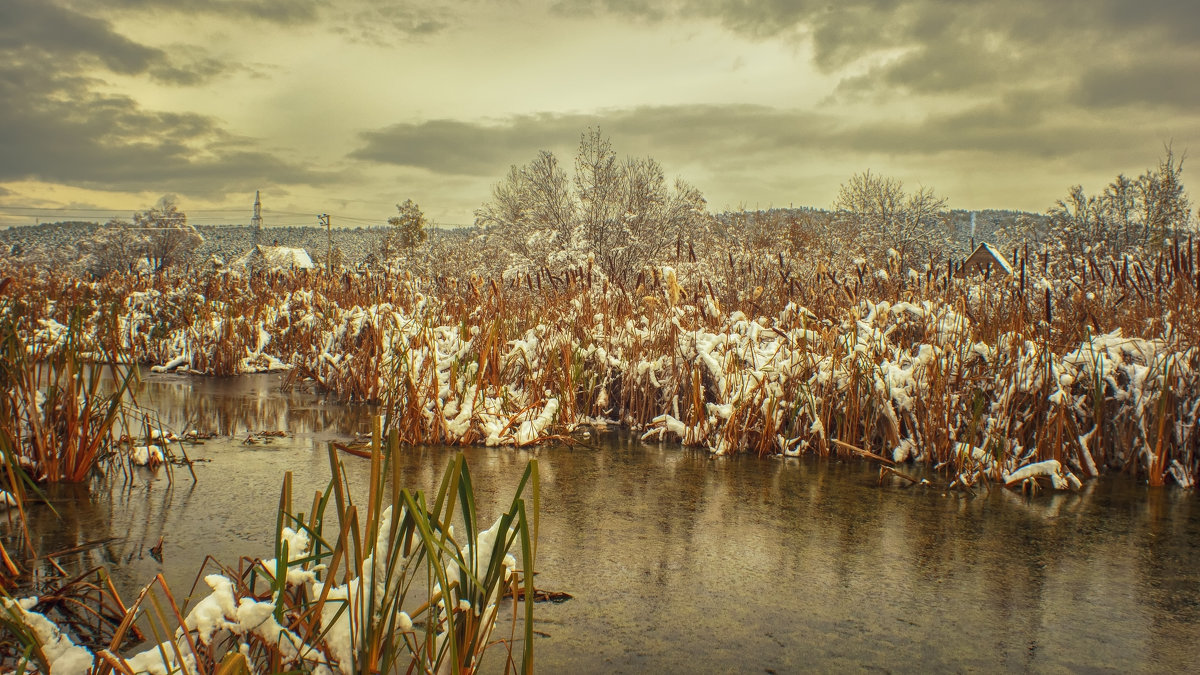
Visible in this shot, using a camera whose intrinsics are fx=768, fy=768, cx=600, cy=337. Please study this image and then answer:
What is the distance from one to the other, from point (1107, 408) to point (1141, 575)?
8.47 ft

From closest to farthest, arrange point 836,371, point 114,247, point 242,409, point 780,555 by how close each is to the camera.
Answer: point 780,555 < point 836,371 < point 242,409 < point 114,247

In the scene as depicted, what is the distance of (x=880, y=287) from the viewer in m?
8.25

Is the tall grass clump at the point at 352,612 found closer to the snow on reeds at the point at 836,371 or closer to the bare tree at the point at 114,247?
the snow on reeds at the point at 836,371

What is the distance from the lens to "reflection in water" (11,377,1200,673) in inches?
104

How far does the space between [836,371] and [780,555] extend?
9.41 ft

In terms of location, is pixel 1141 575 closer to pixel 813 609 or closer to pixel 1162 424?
pixel 813 609

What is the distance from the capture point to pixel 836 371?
620cm

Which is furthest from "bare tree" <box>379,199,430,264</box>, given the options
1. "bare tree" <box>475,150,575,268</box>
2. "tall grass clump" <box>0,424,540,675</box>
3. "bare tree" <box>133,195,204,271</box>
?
"tall grass clump" <box>0,424,540,675</box>

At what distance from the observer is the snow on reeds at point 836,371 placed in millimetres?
5414

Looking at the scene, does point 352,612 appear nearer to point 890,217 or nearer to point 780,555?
point 780,555

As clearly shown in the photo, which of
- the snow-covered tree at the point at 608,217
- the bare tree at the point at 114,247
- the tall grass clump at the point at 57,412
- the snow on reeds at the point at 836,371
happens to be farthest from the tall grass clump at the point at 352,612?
the bare tree at the point at 114,247

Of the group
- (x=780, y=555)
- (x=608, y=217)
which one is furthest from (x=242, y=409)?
(x=608, y=217)

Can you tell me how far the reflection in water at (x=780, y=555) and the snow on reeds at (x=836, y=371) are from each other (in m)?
0.40

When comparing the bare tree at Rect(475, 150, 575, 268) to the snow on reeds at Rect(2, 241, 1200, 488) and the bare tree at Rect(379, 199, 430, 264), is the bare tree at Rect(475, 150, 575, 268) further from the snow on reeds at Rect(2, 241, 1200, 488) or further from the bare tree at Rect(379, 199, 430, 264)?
the bare tree at Rect(379, 199, 430, 264)
